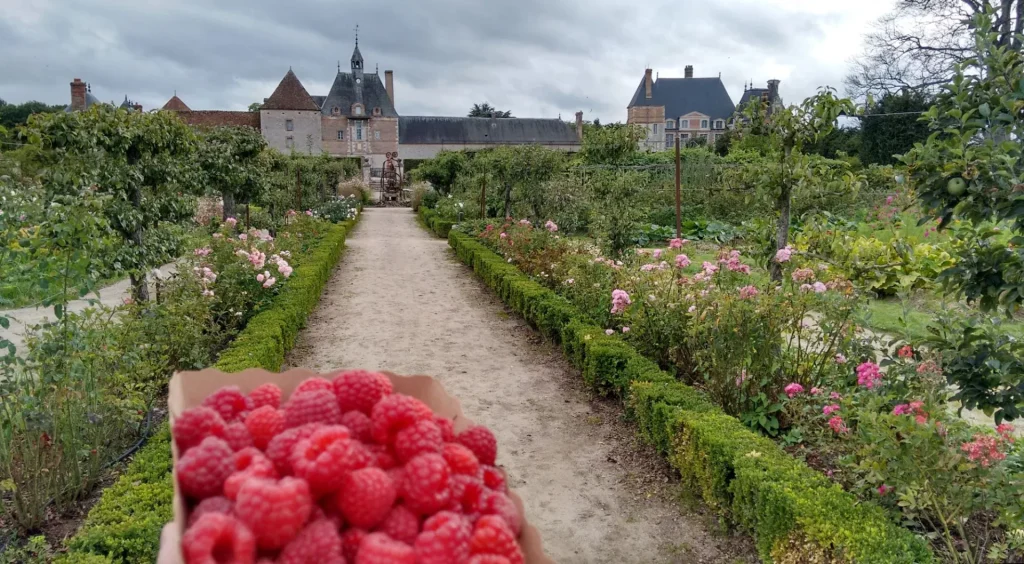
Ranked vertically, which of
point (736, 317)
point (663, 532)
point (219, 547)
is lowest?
point (663, 532)

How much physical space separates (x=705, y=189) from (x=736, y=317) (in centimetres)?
1496

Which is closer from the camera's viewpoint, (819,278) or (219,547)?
(219,547)

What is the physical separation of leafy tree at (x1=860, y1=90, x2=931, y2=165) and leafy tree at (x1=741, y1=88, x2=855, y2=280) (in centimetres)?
2128

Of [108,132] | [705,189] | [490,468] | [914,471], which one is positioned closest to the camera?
[490,468]

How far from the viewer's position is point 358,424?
1078 mm

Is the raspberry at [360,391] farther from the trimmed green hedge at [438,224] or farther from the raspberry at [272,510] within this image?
the trimmed green hedge at [438,224]

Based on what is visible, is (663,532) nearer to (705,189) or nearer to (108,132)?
(108,132)

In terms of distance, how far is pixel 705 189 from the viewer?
1836 centimetres

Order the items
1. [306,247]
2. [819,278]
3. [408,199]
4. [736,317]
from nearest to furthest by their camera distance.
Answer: [736,317]
[819,278]
[306,247]
[408,199]

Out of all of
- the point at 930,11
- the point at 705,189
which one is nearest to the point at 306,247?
the point at 705,189

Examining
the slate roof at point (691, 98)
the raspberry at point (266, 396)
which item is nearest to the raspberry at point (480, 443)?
the raspberry at point (266, 396)

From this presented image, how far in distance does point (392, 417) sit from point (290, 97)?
43.8 meters

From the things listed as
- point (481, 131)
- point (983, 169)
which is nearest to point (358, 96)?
point (481, 131)

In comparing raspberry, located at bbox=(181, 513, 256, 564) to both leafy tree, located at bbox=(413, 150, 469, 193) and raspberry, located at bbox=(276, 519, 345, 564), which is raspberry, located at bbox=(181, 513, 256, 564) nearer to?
raspberry, located at bbox=(276, 519, 345, 564)
